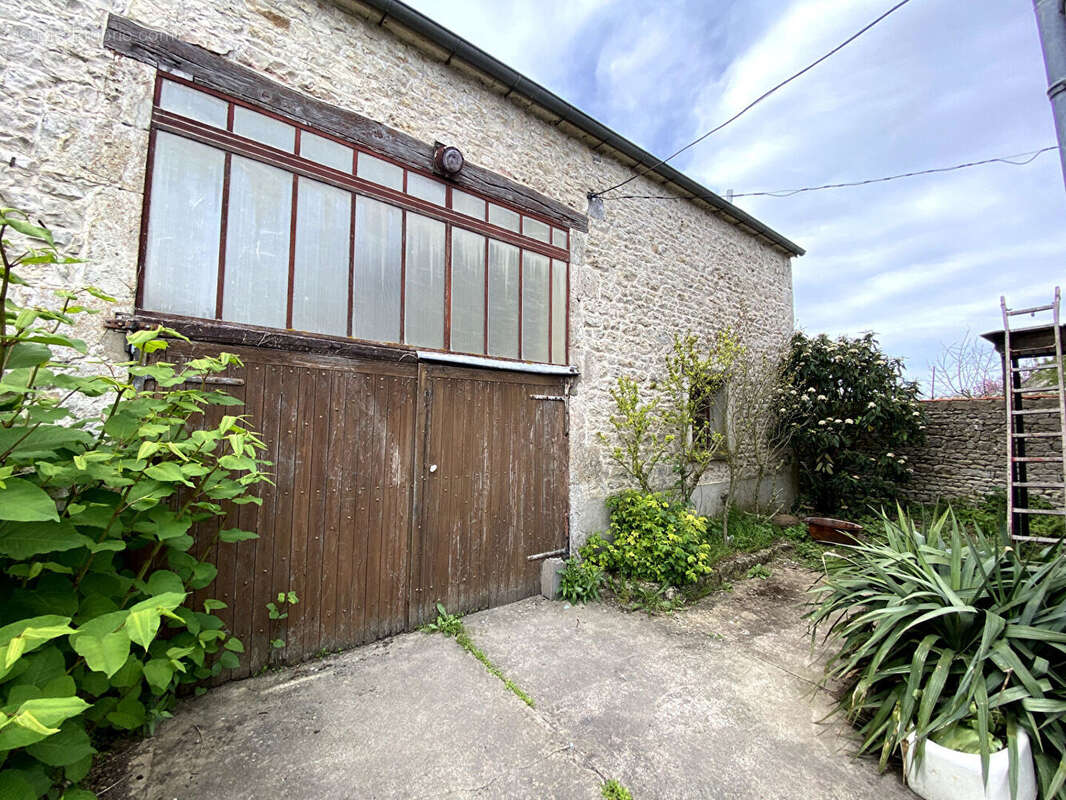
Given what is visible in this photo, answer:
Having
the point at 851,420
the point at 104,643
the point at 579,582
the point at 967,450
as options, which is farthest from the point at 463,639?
the point at 967,450

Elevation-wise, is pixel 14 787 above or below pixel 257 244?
below

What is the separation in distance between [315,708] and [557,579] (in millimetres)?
2471

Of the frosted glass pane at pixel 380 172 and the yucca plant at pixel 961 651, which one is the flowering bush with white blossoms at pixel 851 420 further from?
the frosted glass pane at pixel 380 172

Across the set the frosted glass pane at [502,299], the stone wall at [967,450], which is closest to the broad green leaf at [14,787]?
the frosted glass pane at [502,299]

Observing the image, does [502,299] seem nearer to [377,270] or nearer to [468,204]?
[468,204]

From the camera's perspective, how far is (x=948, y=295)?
12125mm

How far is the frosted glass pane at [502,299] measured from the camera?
4469 millimetres

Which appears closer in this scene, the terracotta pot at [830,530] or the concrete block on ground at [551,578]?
the concrete block on ground at [551,578]

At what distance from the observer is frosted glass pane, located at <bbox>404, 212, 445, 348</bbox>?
12.7 feet

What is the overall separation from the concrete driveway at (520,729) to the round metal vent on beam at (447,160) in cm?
425

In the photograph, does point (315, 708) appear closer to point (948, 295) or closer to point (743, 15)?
point (743, 15)

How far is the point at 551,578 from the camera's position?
4551 millimetres

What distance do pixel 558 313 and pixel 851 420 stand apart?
221 inches

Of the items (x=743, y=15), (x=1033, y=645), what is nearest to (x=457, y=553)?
(x=1033, y=645)
